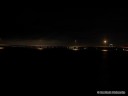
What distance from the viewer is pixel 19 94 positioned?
16.9 m

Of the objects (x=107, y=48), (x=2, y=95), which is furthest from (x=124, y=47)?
(x=2, y=95)

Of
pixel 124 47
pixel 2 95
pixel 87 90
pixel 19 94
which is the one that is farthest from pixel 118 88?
pixel 124 47

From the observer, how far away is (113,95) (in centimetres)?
1564

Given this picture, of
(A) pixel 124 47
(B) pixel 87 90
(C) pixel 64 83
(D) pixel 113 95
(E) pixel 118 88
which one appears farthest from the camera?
(A) pixel 124 47

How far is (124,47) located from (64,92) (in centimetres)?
10311

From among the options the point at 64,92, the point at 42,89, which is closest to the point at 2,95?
the point at 42,89

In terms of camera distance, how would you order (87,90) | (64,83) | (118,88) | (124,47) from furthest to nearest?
(124,47) < (64,83) < (118,88) < (87,90)

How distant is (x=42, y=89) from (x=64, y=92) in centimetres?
208

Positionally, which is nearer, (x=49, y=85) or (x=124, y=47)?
(x=49, y=85)

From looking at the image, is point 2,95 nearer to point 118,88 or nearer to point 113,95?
point 113,95

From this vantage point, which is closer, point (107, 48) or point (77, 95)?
point (77, 95)

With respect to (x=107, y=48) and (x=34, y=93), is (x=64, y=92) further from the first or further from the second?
(x=107, y=48)

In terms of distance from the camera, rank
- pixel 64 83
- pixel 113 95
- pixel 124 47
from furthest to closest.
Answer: pixel 124 47 < pixel 64 83 < pixel 113 95

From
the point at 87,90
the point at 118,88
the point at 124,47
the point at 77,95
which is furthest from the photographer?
the point at 124,47
